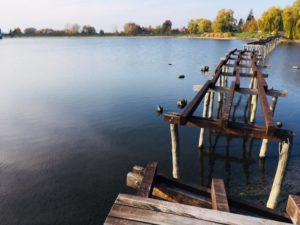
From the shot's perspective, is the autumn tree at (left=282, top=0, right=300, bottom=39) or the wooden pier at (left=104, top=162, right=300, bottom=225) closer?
the wooden pier at (left=104, top=162, right=300, bottom=225)

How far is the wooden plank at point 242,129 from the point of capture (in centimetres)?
681

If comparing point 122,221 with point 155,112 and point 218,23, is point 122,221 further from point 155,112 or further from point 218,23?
point 218,23

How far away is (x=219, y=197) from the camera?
12.0 ft

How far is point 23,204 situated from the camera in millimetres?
9938

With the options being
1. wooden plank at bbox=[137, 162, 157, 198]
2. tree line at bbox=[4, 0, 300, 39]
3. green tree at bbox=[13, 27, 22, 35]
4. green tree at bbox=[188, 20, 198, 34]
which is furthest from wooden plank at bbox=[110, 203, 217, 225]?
green tree at bbox=[13, 27, 22, 35]

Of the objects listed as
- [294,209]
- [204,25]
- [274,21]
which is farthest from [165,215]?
[204,25]

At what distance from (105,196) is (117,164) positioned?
2.54 m

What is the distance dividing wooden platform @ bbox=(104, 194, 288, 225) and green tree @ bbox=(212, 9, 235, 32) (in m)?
142

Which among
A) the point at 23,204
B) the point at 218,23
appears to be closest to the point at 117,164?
the point at 23,204

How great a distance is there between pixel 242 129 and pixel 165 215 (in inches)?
184

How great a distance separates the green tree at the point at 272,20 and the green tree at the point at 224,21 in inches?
1487

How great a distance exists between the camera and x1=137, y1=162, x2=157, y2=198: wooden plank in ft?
12.3

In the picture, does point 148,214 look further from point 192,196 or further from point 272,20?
point 272,20

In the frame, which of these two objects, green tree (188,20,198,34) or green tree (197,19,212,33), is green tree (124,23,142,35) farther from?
green tree (197,19,212,33)
